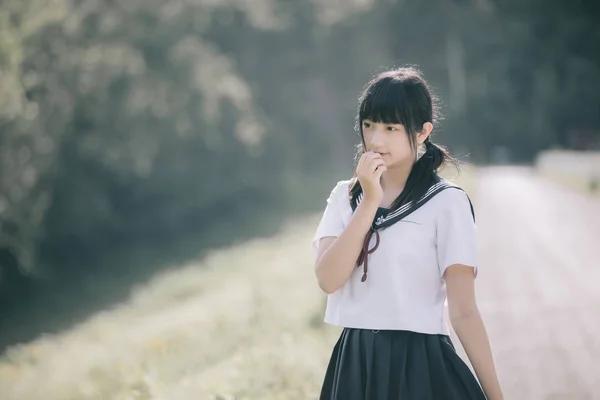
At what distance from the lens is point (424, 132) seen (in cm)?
237

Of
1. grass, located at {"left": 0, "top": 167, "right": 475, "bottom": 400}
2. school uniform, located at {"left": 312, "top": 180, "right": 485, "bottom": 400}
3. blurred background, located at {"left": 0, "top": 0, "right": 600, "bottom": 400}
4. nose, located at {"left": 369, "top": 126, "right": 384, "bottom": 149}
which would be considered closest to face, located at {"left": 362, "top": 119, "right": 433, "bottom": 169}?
nose, located at {"left": 369, "top": 126, "right": 384, "bottom": 149}

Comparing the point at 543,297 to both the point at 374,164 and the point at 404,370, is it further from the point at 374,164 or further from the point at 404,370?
the point at 374,164

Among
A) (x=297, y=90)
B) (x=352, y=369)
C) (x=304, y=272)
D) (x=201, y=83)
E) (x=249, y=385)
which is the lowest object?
(x=352, y=369)

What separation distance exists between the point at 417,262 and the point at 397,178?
0.28 metres

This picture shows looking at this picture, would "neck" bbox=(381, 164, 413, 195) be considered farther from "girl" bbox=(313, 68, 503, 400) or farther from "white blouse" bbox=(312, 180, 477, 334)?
"white blouse" bbox=(312, 180, 477, 334)

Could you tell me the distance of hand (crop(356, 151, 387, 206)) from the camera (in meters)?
2.20

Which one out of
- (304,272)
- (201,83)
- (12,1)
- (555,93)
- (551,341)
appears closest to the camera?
(551,341)

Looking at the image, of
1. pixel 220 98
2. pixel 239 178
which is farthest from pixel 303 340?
pixel 239 178

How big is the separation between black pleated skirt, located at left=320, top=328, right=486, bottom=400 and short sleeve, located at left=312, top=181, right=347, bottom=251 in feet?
0.97

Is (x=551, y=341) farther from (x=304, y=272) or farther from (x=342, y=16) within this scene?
(x=342, y=16)

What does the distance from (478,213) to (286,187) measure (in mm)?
22787

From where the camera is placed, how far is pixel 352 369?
2320mm

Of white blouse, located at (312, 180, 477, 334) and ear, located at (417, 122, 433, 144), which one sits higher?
ear, located at (417, 122, 433, 144)

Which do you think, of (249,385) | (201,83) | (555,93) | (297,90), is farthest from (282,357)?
(555,93)
